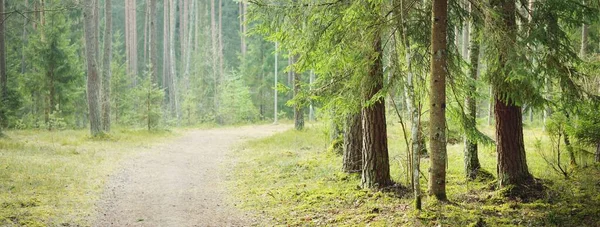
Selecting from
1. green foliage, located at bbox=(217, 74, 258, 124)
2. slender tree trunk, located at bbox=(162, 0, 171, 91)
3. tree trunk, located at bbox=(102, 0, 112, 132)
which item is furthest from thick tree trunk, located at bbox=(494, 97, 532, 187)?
slender tree trunk, located at bbox=(162, 0, 171, 91)

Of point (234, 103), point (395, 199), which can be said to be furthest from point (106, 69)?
point (395, 199)

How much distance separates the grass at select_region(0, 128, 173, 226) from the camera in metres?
7.88

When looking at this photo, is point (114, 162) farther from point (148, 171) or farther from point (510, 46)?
point (510, 46)

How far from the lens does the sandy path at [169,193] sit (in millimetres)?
8207

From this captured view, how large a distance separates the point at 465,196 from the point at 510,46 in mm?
2616

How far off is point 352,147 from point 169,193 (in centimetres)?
407

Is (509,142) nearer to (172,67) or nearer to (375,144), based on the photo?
(375,144)

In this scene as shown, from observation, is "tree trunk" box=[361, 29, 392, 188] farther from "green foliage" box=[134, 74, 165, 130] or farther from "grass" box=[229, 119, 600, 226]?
"green foliage" box=[134, 74, 165, 130]

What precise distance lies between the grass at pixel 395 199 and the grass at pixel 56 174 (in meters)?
3.07

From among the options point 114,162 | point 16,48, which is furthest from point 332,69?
point 16,48

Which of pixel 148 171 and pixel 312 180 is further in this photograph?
pixel 148 171

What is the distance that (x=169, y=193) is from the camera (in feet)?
33.5

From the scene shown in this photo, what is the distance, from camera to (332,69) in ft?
25.2

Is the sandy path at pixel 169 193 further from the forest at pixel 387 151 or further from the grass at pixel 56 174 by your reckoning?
the grass at pixel 56 174
